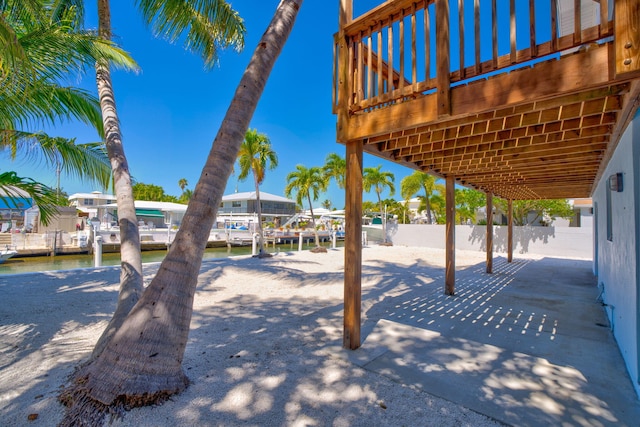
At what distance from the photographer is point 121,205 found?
4500 mm

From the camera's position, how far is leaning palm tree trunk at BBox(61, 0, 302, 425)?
99.7 inches

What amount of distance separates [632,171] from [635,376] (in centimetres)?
185

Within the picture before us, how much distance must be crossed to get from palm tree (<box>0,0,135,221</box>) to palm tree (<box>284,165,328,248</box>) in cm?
1156

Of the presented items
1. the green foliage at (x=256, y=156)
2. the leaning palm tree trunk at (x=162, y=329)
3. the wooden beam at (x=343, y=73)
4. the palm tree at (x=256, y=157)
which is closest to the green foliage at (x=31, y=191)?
the leaning palm tree trunk at (x=162, y=329)

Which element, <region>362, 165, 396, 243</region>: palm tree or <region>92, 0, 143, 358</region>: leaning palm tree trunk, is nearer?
<region>92, 0, 143, 358</region>: leaning palm tree trunk

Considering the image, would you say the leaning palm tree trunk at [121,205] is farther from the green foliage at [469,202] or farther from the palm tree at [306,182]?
the green foliage at [469,202]

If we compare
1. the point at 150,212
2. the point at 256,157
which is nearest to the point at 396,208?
the point at 150,212

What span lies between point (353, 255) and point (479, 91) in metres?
2.11

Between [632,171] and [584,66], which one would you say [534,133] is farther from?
[584,66]

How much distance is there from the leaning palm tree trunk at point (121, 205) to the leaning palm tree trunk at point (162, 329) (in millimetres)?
533

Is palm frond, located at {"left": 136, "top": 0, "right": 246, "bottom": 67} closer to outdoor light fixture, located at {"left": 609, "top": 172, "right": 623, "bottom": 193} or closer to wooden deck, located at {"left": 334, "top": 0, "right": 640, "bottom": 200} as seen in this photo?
wooden deck, located at {"left": 334, "top": 0, "right": 640, "bottom": 200}

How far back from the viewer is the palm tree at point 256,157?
1347 centimetres

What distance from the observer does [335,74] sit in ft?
13.3

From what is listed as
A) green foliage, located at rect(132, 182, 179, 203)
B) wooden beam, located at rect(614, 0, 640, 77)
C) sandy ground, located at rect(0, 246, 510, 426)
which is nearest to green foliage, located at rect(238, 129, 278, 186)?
sandy ground, located at rect(0, 246, 510, 426)
